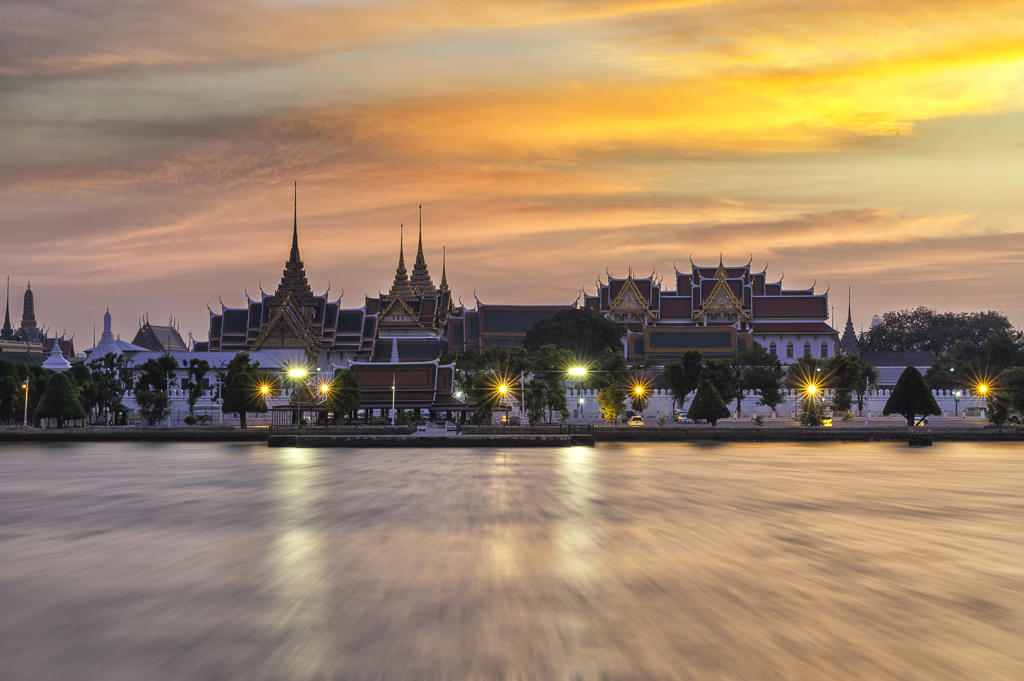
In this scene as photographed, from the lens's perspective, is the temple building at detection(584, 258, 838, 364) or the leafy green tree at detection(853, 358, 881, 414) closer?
the leafy green tree at detection(853, 358, 881, 414)

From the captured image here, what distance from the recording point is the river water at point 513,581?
31.5ft

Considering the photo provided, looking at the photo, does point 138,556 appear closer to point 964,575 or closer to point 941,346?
point 964,575

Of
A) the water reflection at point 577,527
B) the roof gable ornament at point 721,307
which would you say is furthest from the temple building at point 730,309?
the water reflection at point 577,527

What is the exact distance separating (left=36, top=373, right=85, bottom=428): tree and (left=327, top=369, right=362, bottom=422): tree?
15822 mm

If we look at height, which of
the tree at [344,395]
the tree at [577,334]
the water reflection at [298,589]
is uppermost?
the tree at [577,334]

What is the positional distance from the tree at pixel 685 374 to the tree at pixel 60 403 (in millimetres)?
40979

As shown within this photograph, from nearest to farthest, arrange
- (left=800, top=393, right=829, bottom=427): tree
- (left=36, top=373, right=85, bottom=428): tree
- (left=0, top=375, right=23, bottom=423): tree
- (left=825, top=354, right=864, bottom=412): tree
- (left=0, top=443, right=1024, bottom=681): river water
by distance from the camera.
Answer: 1. (left=0, top=443, right=1024, bottom=681): river water
2. (left=36, top=373, right=85, bottom=428): tree
3. (left=800, top=393, right=829, bottom=427): tree
4. (left=0, top=375, right=23, bottom=423): tree
5. (left=825, top=354, right=864, bottom=412): tree

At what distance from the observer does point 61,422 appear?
68625 mm

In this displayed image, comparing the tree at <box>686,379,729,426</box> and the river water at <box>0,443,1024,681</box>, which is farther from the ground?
the tree at <box>686,379,729,426</box>

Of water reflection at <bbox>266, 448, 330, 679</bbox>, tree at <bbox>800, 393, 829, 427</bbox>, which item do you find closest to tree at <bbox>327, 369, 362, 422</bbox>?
tree at <bbox>800, 393, 829, 427</bbox>

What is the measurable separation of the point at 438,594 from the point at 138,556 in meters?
6.12

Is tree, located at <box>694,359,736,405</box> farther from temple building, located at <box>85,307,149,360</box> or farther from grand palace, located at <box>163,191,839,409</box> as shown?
temple building, located at <box>85,307,149,360</box>

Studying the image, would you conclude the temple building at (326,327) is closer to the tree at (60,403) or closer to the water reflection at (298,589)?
the tree at (60,403)

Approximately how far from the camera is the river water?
378 inches
